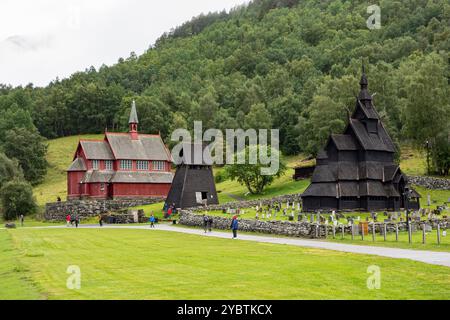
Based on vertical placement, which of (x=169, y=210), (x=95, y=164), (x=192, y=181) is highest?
(x=95, y=164)

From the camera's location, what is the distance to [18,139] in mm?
132500

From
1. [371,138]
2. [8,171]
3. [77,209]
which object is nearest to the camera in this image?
[371,138]

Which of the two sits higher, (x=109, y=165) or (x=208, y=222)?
(x=109, y=165)

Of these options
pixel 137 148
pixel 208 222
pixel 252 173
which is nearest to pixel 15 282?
pixel 208 222

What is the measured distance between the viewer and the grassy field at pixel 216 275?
18047 millimetres

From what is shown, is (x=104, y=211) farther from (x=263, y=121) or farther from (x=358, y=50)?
(x=358, y=50)

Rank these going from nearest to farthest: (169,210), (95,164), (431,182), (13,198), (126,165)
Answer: (169,210), (431,182), (13,198), (95,164), (126,165)

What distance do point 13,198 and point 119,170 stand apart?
16929mm

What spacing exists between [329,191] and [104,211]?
33248 millimetres

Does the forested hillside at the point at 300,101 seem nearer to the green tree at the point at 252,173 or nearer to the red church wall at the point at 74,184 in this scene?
the green tree at the point at 252,173

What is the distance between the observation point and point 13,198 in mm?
85812

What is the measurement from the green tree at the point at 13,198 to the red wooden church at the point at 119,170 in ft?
32.1

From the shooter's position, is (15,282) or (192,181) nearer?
(15,282)

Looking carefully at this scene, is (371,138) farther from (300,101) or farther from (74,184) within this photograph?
(300,101)
